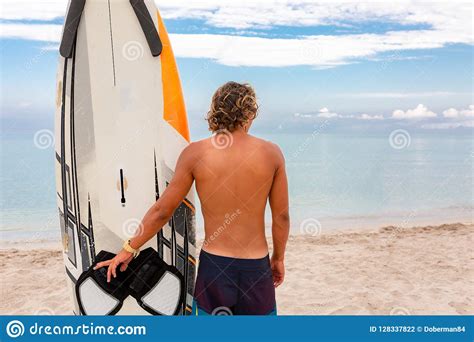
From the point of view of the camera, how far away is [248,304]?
7.54 feet

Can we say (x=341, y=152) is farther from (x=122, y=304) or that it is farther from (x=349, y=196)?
Answer: (x=122, y=304)

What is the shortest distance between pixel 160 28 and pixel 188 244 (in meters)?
1.47

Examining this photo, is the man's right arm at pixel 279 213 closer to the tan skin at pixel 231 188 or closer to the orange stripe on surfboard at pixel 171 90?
the tan skin at pixel 231 188

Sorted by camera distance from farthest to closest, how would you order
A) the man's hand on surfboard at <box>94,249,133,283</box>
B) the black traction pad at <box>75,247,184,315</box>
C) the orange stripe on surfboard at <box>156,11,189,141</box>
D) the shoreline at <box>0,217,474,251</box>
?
the shoreline at <box>0,217,474,251</box>
the orange stripe on surfboard at <box>156,11,189,141</box>
the black traction pad at <box>75,247,184,315</box>
the man's hand on surfboard at <box>94,249,133,283</box>

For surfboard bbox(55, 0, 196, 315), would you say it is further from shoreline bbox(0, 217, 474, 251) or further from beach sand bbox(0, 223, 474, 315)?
shoreline bbox(0, 217, 474, 251)

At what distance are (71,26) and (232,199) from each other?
170 centimetres

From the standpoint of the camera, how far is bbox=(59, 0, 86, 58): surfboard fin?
292cm

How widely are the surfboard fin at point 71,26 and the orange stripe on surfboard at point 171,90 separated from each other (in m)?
0.51

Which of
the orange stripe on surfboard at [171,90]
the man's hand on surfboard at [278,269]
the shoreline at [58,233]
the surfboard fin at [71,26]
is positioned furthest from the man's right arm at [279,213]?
the shoreline at [58,233]

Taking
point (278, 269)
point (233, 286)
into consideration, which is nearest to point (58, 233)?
point (278, 269)

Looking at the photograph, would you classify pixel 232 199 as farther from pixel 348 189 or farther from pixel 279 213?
pixel 348 189

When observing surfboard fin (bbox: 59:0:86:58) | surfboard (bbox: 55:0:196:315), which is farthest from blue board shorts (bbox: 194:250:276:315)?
surfboard fin (bbox: 59:0:86:58)

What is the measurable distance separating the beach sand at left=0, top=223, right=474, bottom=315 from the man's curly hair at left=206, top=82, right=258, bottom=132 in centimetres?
282

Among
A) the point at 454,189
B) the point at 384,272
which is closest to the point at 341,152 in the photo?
the point at 454,189
